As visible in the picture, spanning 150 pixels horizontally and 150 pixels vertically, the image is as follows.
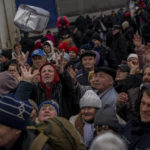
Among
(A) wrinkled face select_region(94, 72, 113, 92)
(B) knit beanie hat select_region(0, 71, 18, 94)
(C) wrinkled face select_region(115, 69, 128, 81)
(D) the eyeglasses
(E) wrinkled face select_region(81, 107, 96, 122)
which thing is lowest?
(C) wrinkled face select_region(115, 69, 128, 81)

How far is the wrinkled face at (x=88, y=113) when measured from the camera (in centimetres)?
295

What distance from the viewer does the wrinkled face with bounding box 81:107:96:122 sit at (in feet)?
9.69

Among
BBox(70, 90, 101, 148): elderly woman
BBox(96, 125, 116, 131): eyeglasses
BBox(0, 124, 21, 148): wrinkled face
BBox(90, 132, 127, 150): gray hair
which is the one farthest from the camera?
BBox(70, 90, 101, 148): elderly woman

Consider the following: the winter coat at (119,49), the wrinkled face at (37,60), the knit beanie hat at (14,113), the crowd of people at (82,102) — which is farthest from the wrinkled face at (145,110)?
the winter coat at (119,49)

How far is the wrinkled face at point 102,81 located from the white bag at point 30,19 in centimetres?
486

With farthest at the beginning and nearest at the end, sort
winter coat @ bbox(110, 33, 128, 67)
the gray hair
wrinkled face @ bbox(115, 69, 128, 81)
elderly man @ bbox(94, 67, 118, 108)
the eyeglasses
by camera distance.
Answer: winter coat @ bbox(110, 33, 128, 67), wrinkled face @ bbox(115, 69, 128, 81), elderly man @ bbox(94, 67, 118, 108), the eyeglasses, the gray hair

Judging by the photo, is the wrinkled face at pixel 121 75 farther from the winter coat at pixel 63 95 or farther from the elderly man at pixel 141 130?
the elderly man at pixel 141 130

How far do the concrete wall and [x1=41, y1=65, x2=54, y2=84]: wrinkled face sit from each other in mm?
12728

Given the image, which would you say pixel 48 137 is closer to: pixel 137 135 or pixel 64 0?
pixel 137 135

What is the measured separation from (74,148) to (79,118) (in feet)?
3.90

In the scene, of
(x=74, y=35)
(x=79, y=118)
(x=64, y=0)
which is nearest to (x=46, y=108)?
(x=79, y=118)

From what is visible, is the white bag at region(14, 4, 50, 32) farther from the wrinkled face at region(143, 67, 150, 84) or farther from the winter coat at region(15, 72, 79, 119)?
the wrinkled face at region(143, 67, 150, 84)

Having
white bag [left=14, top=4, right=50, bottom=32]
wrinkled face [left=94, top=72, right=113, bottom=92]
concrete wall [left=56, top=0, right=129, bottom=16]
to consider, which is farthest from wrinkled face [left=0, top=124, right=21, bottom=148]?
concrete wall [left=56, top=0, right=129, bottom=16]

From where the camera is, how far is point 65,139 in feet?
6.04
